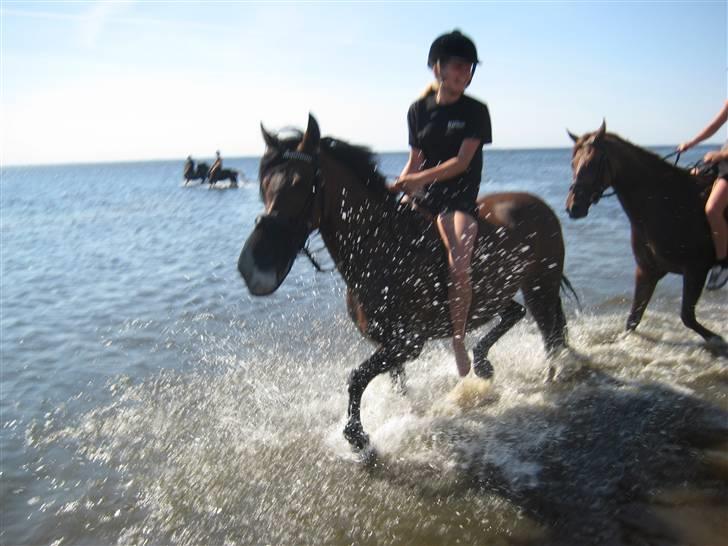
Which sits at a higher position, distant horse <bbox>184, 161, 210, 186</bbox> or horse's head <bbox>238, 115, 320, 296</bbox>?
horse's head <bbox>238, 115, 320, 296</bbox>

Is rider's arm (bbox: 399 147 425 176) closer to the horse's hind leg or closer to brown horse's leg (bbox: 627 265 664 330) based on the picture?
the horse's hind leg

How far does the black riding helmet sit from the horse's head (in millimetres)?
1247

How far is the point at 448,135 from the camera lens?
4.12 meters

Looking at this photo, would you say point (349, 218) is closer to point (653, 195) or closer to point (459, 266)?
point (459, 266)

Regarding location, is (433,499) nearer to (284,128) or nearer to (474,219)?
(474,219)

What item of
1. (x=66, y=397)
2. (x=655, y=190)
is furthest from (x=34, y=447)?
(x=655, y=190)

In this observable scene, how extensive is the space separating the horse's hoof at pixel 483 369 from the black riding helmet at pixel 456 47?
286cm

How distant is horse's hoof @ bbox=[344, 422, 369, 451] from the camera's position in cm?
416

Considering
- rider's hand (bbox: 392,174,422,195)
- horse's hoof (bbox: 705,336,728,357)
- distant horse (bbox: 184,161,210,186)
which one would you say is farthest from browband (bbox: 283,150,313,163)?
distant horse (bbox: 184,161,210,186)

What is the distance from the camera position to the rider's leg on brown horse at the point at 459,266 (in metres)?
4.08

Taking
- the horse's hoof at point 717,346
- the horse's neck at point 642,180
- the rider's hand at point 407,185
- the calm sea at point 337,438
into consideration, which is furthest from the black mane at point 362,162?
the horse's hoof at point 717,346

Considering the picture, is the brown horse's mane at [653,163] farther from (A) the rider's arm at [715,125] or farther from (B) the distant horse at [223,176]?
(B) the distant horse at [223,176]

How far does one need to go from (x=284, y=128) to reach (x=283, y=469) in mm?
2667

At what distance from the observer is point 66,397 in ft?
20.0
